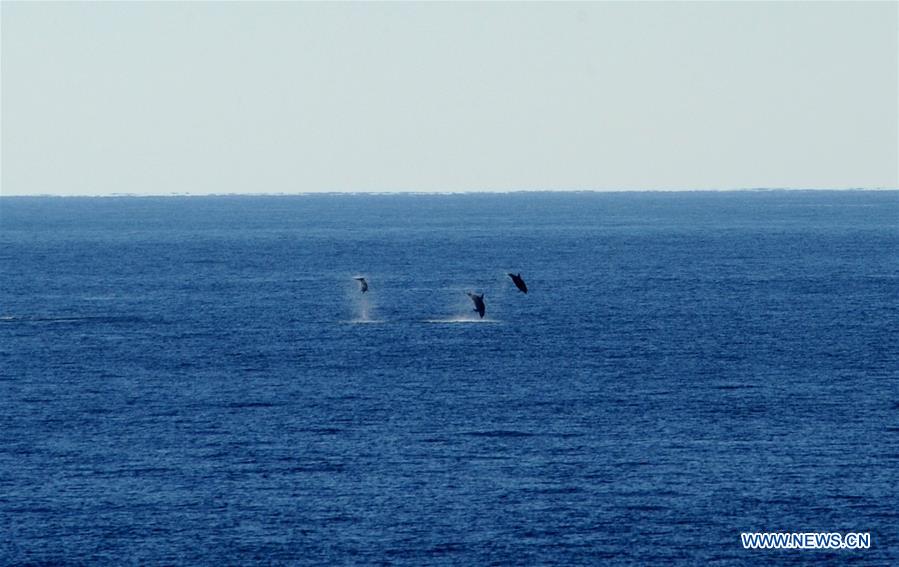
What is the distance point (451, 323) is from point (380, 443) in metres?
68.3

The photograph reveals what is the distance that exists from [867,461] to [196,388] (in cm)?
5302

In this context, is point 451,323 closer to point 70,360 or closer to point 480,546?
point 70,360

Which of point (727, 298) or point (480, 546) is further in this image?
point (727, 298)

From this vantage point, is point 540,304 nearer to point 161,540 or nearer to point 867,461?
point 867,461

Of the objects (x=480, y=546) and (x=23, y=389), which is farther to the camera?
(x=23, y=389)

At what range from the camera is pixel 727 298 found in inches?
7672

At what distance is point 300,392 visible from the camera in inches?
4685

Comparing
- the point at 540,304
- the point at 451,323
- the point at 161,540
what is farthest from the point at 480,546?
the point at 540,304

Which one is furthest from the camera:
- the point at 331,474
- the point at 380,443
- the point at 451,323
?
the point at 451,323

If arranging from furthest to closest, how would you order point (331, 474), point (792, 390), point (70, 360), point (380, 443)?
point (70, 360) → point (792, 390) → point (380, 443) → point (331, 474)

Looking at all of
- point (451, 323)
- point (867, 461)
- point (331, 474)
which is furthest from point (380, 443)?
point (451, 323)

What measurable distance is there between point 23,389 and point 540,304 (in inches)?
3210

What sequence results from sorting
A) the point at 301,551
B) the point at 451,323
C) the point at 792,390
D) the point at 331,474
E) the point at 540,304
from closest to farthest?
the point at 301,551, the point at 331,474, the point at 792,390, the point at 451,323, the point at 540,304

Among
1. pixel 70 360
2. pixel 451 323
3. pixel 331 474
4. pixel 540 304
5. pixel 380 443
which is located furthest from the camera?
pixel 540 304
